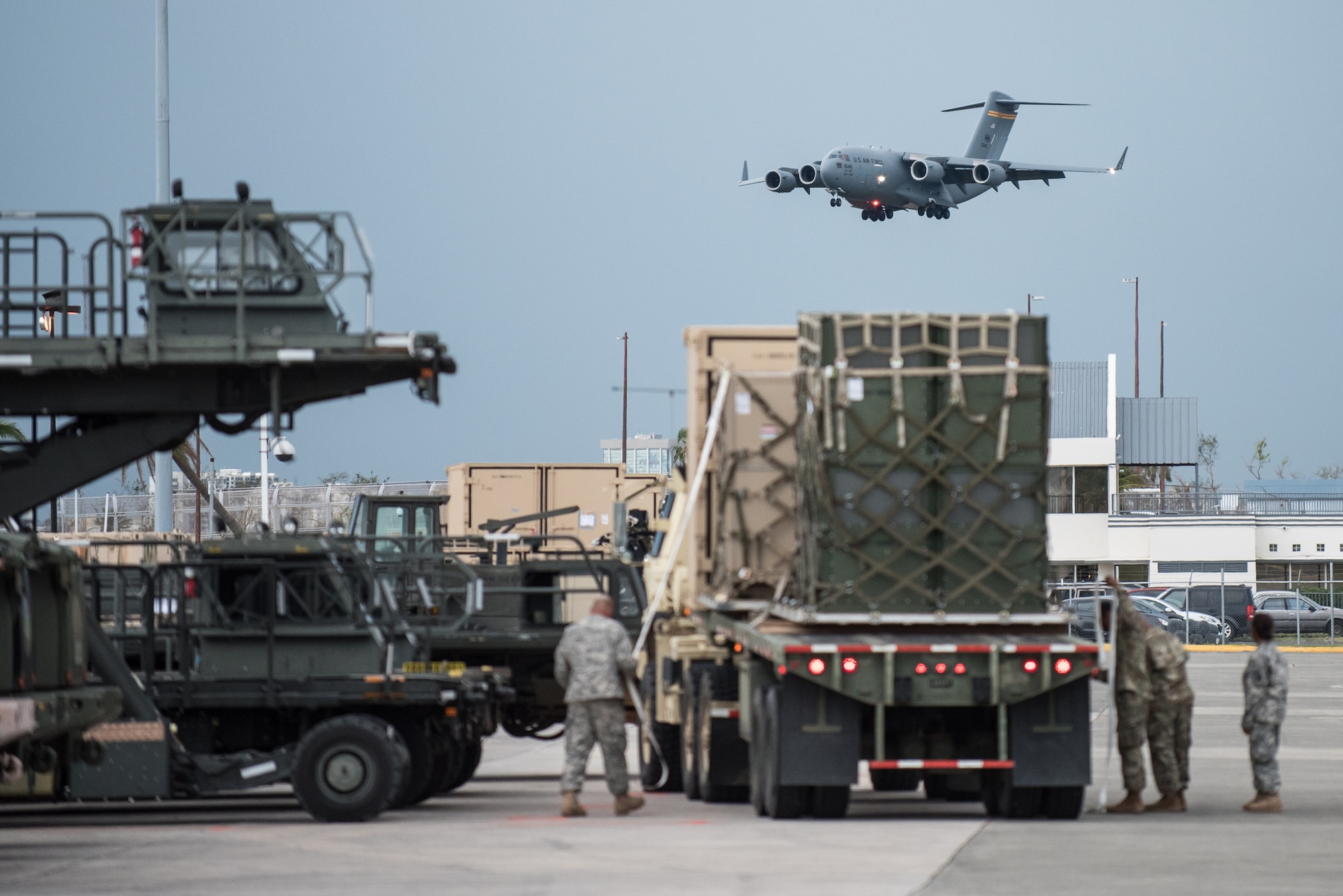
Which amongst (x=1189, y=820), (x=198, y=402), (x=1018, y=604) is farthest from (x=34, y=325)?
(x=1189, y=820)

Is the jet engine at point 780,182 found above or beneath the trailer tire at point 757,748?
above

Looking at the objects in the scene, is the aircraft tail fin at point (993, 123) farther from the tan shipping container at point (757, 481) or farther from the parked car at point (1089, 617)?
the tan shipping container at point (757, 481)

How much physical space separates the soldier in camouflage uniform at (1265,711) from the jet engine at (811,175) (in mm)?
56690

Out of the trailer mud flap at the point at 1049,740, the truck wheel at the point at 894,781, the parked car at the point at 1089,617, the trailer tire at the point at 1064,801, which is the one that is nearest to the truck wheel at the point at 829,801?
the trailer mud flap at the point at 1049,740

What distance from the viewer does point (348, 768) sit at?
47.9 ft

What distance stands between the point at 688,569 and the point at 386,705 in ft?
10.0

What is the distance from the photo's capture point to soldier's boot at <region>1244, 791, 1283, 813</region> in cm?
1496

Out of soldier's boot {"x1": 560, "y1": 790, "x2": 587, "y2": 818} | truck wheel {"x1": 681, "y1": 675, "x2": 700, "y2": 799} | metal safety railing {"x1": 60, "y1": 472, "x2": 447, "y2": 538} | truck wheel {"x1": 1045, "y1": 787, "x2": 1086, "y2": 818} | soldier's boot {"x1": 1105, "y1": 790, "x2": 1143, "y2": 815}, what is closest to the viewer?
truck wheel {"x1": 1045, "y1": 787, "x2": 1086, "y2": 818}

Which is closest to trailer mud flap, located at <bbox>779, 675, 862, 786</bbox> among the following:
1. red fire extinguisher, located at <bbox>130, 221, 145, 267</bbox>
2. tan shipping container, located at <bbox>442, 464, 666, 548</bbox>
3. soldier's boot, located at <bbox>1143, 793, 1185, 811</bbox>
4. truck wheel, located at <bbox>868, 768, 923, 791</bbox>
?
soldier's boot, located at <bbox>1143, 793, 1185, 811</bbox>

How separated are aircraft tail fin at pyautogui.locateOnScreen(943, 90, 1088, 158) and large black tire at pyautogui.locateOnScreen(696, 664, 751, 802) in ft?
249

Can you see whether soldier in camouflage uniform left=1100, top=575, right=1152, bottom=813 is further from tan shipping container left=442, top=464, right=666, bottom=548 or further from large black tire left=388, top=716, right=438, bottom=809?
tan shipping container left=442, top=464, right=666, bottom=548

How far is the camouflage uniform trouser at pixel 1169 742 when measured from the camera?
15.2 m

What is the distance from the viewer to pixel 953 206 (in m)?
76.3

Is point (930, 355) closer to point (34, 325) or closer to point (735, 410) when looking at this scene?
point (735, 410)
